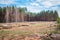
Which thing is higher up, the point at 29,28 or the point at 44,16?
the point at 44,16

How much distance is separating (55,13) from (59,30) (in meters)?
0.32

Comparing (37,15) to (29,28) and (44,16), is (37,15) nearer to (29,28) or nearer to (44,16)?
(44,16)

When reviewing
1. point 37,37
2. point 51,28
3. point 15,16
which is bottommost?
point 37,37

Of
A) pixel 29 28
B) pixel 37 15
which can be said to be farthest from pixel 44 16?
pixel 29 28

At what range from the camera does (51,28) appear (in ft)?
6.70

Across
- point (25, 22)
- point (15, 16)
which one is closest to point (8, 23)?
point (15, 16)

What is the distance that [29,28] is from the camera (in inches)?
81.3

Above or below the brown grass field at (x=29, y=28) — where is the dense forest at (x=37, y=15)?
above

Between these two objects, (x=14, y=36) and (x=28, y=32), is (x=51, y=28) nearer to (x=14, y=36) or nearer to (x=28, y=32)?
(x=28, y=32)

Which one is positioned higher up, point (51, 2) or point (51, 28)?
point (51, 2)

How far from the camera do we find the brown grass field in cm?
203

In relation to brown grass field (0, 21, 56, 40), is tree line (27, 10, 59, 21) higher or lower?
higher

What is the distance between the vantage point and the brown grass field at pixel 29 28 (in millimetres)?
2029

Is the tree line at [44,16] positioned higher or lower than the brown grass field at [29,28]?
higher
